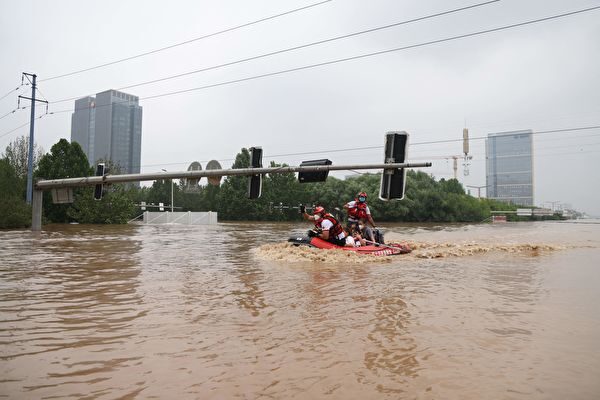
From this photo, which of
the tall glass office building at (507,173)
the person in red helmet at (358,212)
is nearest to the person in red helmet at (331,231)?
the person in red helmet at (358,212)

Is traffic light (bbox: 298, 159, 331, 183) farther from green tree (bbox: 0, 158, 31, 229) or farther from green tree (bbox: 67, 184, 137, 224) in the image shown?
green tree (bbox: 67, 184, 137, 224)

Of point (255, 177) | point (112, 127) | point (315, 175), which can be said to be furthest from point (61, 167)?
point (315, 175)

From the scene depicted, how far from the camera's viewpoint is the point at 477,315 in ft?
18.1

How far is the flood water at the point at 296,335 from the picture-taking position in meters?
3.29

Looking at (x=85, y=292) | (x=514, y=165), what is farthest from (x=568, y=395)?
(x=514, y=165)

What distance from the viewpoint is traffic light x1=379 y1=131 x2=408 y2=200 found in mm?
13172

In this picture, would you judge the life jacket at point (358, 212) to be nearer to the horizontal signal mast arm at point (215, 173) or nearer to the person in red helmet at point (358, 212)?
the person in red helmet at point (358, 212)

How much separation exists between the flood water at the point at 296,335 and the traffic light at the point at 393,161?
4.42m

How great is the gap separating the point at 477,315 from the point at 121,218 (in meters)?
38.5

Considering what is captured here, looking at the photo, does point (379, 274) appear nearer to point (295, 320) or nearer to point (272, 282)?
point (272, 282)

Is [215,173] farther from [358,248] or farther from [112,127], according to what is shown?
[112,127]

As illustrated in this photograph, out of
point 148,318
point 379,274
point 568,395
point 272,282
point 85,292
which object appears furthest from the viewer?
point 379,274

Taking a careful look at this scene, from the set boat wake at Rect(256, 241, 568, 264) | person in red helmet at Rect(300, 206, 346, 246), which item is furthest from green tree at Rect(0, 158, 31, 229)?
person in red helmet at Rect(300, 206, 346, 246)

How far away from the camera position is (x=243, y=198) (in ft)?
219
